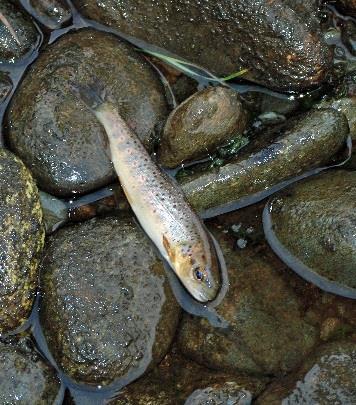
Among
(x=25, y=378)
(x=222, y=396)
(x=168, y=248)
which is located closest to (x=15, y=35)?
(x=168, y=248)

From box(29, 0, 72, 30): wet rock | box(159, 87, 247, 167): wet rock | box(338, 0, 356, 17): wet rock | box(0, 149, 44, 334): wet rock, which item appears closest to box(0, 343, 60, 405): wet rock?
box(0, 149, 44, 334): wet rock

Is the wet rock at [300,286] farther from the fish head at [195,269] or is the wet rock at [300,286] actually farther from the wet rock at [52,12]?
the wet rock at [52,12]

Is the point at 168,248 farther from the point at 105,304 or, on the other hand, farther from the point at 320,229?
the point at 320,229

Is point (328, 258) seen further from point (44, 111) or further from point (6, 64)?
point (6, 64)

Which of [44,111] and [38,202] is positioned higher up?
[44,111]

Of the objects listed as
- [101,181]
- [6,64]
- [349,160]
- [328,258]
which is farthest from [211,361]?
[6,64]

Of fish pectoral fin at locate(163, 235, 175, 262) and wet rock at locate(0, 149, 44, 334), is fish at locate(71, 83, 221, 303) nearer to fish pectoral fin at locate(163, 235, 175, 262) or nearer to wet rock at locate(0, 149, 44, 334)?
fish pectoral fin at locate(163, 235, 175, 262)

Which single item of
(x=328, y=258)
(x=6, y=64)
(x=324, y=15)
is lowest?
(x=328, y=258)
